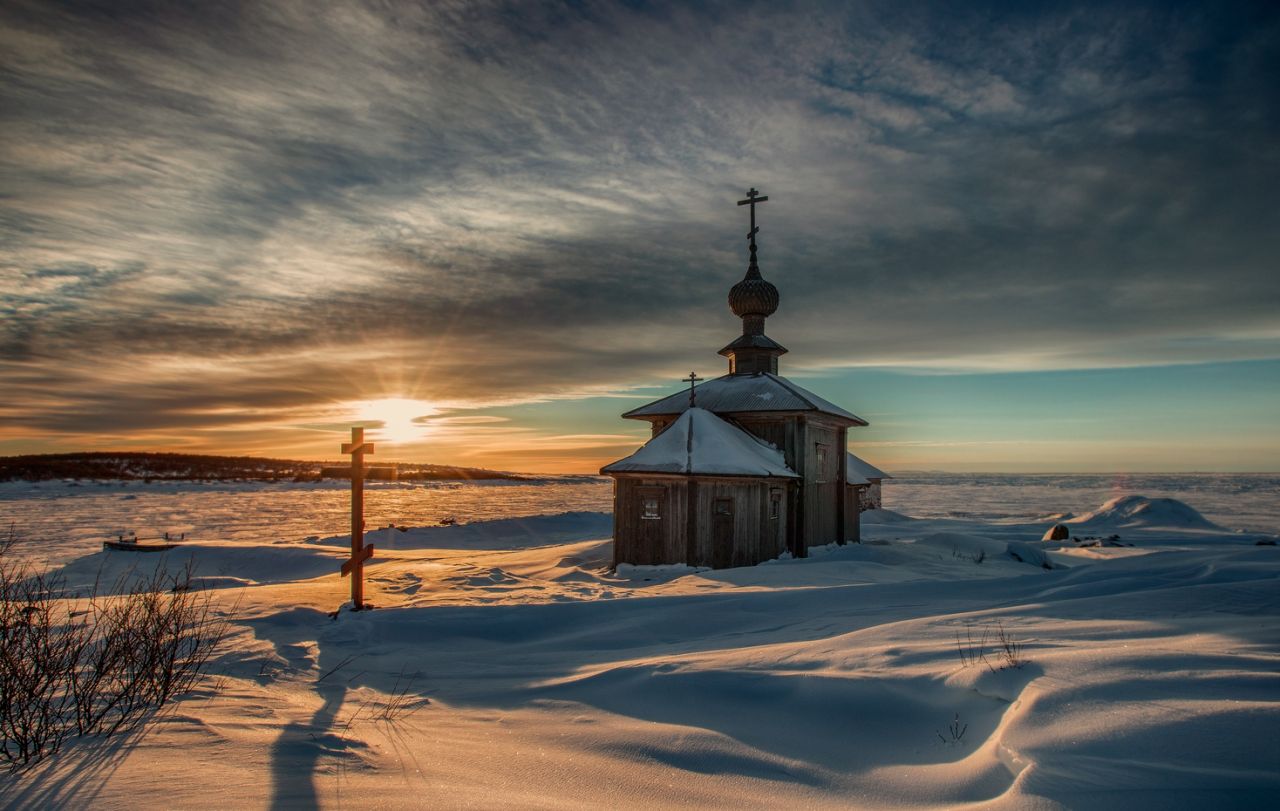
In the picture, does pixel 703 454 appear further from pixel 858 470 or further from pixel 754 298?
pixel 858 470

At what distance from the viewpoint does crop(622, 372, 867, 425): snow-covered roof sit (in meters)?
21.5

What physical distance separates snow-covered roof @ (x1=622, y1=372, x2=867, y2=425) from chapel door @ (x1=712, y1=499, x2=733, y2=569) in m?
4.33

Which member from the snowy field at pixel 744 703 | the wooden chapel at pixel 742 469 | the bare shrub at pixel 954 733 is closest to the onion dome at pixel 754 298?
the wooden chapel at pixel 742 469

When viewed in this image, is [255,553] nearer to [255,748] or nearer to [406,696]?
[406,696]

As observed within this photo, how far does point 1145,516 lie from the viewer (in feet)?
126

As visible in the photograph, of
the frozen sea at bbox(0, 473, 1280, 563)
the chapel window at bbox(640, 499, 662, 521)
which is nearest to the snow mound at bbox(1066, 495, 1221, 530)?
the frozen sea at bbox(0, 473, 1280, 563)

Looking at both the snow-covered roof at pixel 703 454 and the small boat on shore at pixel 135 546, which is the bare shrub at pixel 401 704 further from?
the small boat on shore at pixel 135 546

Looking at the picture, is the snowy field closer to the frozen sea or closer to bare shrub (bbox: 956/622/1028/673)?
bare shrub (bbox: 956/622/1028/673)

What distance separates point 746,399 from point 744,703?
1634 centimetres

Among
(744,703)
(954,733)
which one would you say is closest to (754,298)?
(744,703)

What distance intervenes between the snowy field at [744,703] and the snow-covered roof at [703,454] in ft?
21.3

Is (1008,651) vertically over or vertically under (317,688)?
over

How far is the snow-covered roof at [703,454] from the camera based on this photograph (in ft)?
59.1

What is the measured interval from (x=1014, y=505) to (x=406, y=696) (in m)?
64.4
